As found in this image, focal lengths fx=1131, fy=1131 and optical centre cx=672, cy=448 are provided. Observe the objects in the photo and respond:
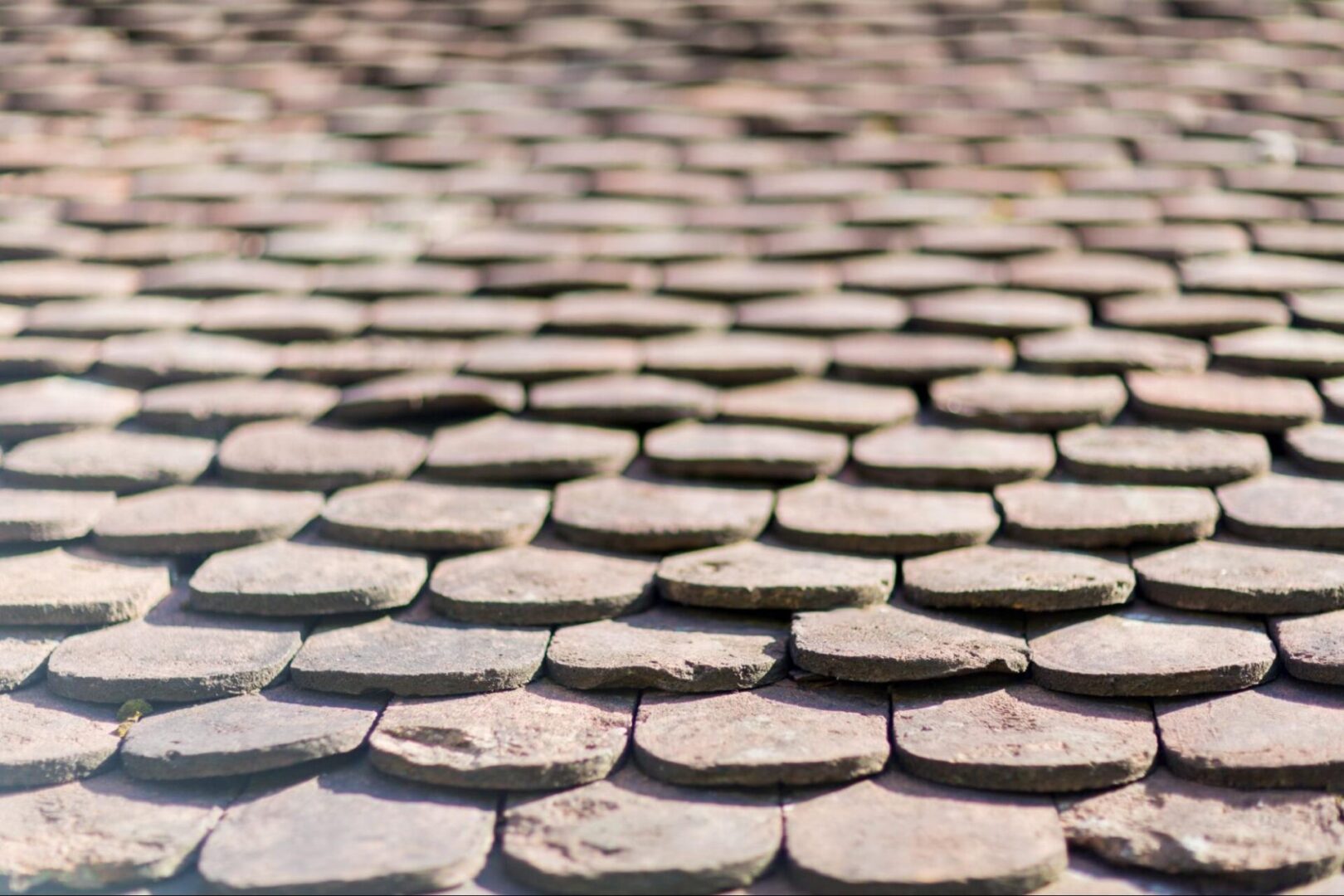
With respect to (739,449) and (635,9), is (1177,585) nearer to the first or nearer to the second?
(739,449)

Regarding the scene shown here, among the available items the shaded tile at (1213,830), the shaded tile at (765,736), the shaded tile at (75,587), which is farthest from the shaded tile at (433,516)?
the shaded tile at (1213,830)

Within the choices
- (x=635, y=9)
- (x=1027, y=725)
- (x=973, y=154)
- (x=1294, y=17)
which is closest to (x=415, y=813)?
(x=1027, y=725)

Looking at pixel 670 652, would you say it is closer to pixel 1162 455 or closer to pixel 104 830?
pixel 104 830

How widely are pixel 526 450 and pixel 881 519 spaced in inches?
23.1

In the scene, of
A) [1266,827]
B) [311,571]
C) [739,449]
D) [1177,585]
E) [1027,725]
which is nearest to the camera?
[1266,827]

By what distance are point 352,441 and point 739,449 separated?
66cm

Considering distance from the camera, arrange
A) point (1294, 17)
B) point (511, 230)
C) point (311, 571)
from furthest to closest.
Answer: point (1294, 17) < point (511, 230) < point (311, 571)

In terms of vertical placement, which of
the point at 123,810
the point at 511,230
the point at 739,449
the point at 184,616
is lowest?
the point at 123,810

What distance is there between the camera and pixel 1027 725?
1.41 m

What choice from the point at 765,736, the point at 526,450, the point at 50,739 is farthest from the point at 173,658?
the point at 765,736

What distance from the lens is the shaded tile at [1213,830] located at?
4.17 ft

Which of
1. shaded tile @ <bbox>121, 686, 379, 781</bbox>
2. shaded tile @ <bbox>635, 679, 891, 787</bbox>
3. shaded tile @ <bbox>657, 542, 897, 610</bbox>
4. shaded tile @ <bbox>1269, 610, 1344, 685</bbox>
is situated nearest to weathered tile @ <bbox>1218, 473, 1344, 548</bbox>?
shaded tile @ <bbox>1269, 610, 1344, 685</bbox>

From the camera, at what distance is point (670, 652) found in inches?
59.6

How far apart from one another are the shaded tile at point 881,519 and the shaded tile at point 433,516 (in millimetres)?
397
